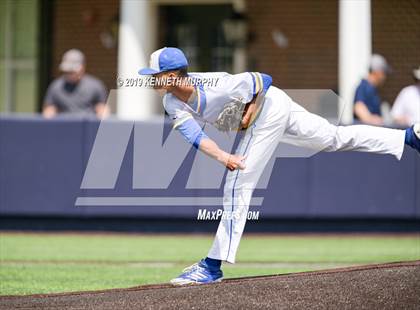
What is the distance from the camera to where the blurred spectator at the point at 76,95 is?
12.9 meters

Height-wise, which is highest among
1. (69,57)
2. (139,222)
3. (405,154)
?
(69,57)

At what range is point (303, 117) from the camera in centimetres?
741

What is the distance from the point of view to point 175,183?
40.8 ft

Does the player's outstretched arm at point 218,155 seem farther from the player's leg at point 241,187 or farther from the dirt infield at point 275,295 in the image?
the dirt infield at point 275,295

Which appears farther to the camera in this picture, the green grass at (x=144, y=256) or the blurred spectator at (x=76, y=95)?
the blurred spectator at (x=76, y=95)

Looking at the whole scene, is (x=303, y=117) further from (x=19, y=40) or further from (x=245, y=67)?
(x=19, y=40)

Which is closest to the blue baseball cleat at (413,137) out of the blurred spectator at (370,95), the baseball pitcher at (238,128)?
the baseball pitcher at (238,128)

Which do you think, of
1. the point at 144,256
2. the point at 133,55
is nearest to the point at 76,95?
the point at 133,55

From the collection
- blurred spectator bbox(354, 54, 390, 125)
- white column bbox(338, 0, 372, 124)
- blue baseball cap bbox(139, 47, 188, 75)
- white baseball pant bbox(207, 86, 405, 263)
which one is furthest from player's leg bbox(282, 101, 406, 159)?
white column bbox(338, 0, 372, 124)

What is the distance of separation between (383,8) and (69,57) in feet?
20.0

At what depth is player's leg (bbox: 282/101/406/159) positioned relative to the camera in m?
7.40

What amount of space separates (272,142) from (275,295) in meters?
1.48

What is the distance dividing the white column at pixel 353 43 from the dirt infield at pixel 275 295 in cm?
749

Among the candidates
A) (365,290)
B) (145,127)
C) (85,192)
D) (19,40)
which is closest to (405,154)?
(145,127)
